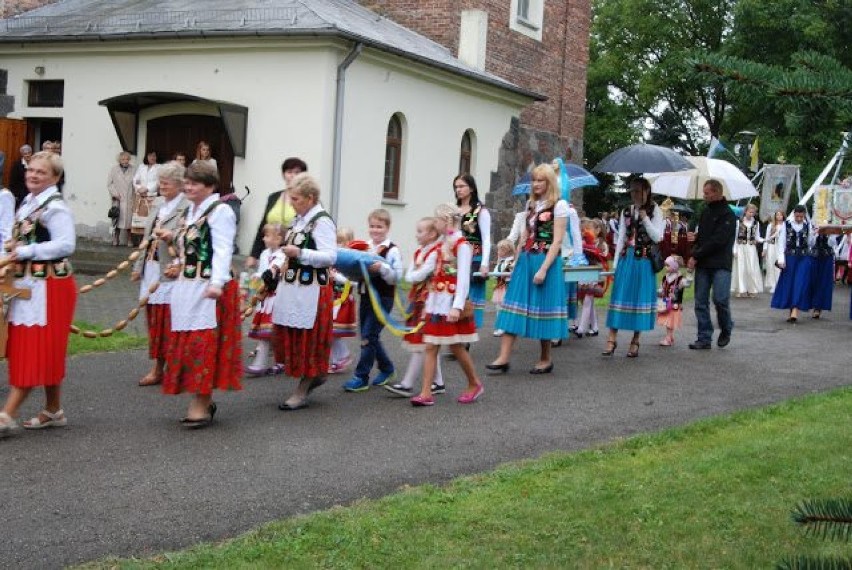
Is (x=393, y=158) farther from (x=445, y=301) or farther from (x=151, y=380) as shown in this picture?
(x=445, y=301)

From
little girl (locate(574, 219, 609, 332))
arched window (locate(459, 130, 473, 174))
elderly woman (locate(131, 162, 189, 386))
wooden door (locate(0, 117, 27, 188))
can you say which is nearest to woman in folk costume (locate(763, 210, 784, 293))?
arched window (locate(459, 130, 473, 174))

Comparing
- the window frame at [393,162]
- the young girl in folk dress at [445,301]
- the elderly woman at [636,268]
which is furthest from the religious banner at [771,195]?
the young girl in folk dress at [445,301]

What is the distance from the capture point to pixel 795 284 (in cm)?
1728

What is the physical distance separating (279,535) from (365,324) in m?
4.05

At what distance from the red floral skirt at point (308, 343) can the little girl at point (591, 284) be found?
231 inches

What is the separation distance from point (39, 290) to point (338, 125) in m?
12.6

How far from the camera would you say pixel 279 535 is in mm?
5008

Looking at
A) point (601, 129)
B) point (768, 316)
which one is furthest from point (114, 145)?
point (601, 129)

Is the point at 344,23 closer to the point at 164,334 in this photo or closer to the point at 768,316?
the point at 768,316

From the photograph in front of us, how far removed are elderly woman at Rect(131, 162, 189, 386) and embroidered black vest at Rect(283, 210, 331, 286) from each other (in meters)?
0.82

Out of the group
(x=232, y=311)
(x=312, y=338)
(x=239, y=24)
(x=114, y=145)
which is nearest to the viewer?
(x=232, y=311)

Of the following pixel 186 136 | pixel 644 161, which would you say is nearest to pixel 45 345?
pixel 644 161

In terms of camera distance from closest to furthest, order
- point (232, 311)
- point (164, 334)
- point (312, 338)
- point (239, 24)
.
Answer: point (232, 311), point (312, 338), point (164, 334), point (239, 24)

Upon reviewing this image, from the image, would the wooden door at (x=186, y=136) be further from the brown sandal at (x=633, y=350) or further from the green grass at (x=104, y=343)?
the brown sandal at (x=633, y=350)
